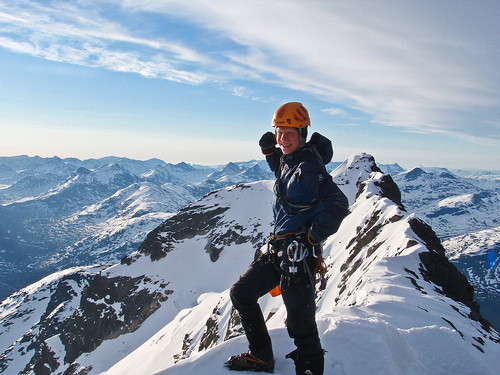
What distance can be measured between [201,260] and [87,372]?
43.8 meters

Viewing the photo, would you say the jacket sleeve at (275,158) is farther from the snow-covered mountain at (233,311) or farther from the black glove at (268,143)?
the snow-covered mountain at (233,311)

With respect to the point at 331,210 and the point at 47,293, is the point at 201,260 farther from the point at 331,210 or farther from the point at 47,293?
the point at 47,293

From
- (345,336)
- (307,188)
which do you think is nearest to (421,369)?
(345,336)

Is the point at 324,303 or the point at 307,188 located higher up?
the point at 307,188

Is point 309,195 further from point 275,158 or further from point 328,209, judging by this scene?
point 275,158

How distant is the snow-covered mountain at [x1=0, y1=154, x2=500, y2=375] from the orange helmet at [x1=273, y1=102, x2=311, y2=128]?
13.2 feet

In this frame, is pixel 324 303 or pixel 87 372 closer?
pixel 324 303

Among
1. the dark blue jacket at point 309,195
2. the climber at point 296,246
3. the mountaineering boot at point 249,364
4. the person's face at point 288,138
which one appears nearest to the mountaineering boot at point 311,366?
the climber at point 296,246

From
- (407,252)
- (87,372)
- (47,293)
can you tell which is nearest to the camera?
(407,252)

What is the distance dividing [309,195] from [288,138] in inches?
49.3

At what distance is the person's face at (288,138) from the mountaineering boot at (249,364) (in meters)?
3.84

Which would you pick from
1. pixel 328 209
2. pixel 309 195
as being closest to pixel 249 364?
pixel 328 209

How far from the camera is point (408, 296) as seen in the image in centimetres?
1150

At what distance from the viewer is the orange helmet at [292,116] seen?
604 centimetres
